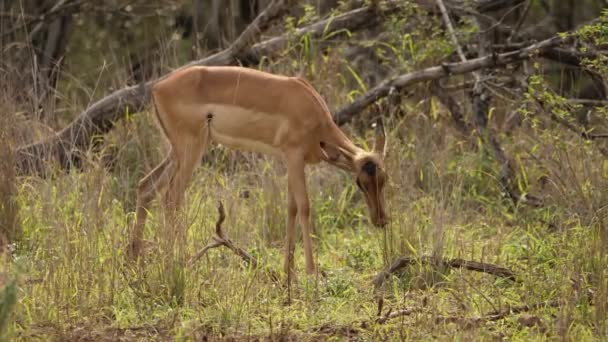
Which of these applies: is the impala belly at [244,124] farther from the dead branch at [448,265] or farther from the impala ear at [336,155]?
the dead branch at [448,265]

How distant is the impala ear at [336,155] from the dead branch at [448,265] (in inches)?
32.0

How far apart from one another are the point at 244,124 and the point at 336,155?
0.59 meters

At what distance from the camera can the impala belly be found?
654 cm

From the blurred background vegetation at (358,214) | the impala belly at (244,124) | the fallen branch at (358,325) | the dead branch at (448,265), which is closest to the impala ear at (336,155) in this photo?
the impala belly at (244,124)

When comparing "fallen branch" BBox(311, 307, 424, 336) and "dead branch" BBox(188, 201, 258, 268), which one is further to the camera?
"dead branch" BBox(188, 201, 258, 268)

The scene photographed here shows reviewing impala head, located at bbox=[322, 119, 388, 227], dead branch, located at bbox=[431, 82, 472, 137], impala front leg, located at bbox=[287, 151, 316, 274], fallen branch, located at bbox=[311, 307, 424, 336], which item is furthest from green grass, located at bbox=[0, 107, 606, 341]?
dead branch, located at bbox=[431, 82, 472, 137]

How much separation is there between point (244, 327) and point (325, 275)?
1.29 meters

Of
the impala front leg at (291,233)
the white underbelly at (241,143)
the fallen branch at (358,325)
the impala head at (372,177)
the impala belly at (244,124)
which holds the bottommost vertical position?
the impala front leg at (291,233)

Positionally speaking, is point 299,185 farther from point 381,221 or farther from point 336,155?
point 381,221

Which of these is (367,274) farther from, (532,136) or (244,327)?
(532,136)

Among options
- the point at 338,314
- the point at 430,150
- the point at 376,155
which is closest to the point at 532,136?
the point at 430,150

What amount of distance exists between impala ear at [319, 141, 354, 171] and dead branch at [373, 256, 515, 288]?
0.81 m

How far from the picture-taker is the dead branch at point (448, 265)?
5703 millimetres

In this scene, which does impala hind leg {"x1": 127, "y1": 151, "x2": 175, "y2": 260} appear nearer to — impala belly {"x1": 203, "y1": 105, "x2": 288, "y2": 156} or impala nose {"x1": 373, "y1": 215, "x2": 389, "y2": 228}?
impala belly {"x1": 203, "y1": 105, "x2": 288, "y2": 156}
